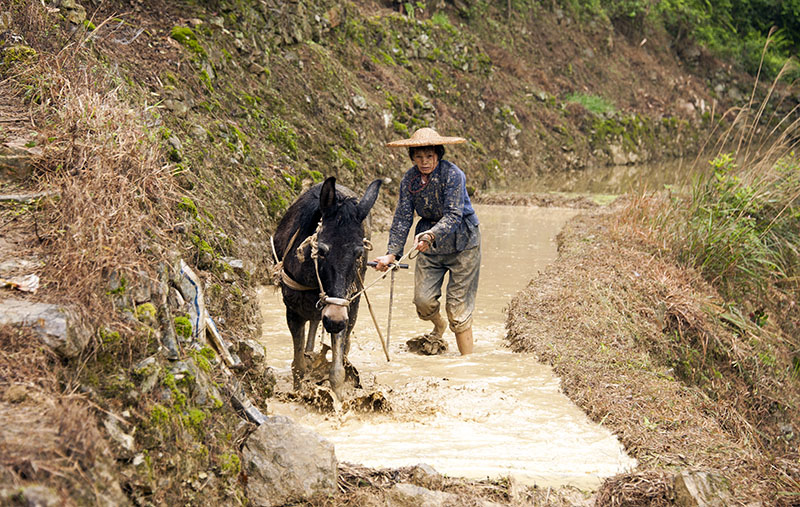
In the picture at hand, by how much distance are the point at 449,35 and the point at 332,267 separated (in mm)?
18679

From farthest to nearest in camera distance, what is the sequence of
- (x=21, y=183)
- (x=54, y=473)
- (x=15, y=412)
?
(x=21, y=183)
(x=15, y=412)
(x=54, y=473)

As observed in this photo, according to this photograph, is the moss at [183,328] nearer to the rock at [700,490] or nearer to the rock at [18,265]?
the rock at [18,265]

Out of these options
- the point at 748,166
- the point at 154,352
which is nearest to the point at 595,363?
the point at 154,352

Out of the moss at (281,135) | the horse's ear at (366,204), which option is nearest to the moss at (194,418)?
the horse's ear at (366,204)

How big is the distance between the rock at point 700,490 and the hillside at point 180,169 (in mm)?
833

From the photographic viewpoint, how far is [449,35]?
22.3 meters

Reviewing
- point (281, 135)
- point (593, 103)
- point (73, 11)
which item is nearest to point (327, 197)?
point (73, 11)

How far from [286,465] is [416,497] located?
2.39 feet

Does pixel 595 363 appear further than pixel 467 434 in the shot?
Yes

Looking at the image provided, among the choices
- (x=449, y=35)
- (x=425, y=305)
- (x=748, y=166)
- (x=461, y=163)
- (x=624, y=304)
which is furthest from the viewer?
(x=449, y=35)

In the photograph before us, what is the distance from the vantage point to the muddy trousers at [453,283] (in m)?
6.86

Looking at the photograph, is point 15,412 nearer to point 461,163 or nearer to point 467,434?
point 467,434

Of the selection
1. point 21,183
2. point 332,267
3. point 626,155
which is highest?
point 21,183

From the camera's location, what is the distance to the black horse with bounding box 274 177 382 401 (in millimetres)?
5117
